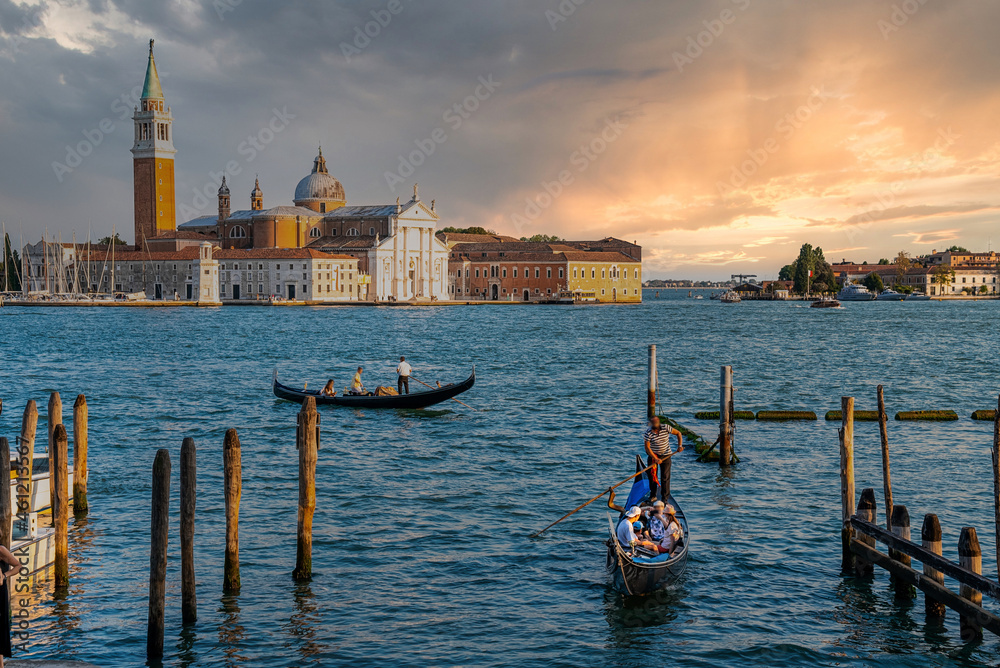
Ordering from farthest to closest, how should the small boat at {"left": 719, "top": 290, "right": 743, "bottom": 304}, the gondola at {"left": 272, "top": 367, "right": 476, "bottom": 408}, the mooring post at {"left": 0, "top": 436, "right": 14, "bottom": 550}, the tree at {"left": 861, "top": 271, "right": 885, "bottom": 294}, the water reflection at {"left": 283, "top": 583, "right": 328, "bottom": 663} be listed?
the tree at {"left": 861, "top": 271, "right": 885, "bottom": 294} < the small boat at {"left": 719, "top": 290, "right": 743, "bottom": 304} < the gondola at {"left": 272, "top": 367, "right": 476, "bottom": 408} < the water reflection at {"left": 283, "top": 583, "right": 328, "bottom": 663} < the mooring post at {"left": 0, "top": 436, "right": 14, "bottom": 550}

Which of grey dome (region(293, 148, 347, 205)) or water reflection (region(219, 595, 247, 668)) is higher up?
grey dome (region(293, 148, 347, 205))

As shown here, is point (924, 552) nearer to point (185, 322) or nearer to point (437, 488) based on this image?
point (437, 488)

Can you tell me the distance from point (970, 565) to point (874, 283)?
131m

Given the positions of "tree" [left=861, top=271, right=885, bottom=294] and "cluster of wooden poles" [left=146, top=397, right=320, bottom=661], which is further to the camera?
"tree" [left=861, top=271, right=885, bottom=294]

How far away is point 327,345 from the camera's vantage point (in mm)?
41250

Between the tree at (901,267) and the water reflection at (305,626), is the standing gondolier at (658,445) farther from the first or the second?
the tree at (901,267)

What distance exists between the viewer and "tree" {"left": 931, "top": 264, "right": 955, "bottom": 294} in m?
130

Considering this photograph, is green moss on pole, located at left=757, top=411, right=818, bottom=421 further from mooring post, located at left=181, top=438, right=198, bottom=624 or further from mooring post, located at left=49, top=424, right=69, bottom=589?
mooring post, located at left=49, top=424, right=69, bottom=589

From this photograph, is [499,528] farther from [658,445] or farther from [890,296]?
[890,296]

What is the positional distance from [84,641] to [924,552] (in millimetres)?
6702

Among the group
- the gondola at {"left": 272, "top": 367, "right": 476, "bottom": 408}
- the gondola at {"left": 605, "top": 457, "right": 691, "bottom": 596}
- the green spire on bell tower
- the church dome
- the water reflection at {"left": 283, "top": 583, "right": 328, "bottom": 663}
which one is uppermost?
the green spire on bell tower

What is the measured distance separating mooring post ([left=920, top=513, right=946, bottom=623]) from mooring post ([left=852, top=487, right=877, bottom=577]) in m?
0.79

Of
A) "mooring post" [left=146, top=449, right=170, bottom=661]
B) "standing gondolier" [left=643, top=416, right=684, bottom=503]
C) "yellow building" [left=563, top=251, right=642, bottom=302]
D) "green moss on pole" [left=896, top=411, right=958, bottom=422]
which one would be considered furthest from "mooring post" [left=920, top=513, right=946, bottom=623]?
"yellow building" [left=563, top=251, right=642, bottom=302]

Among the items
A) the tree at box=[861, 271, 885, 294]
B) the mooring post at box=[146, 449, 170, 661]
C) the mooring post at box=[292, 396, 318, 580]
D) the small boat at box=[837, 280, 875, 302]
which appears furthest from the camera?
the tree at box=[861, 271, 885, 294]
